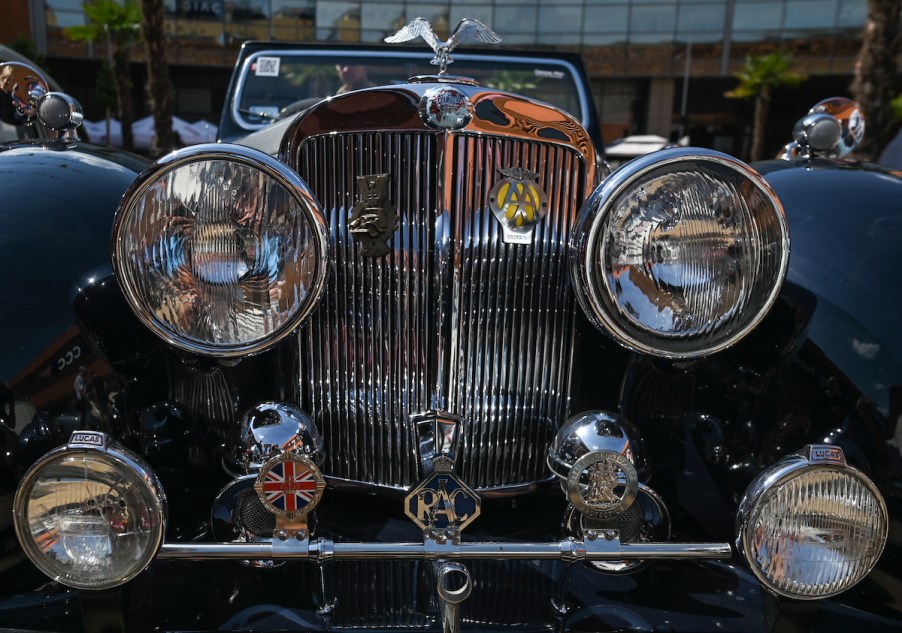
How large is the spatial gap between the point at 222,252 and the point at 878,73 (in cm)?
927

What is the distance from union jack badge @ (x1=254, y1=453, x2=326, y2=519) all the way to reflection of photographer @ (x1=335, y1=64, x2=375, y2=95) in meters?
2.34

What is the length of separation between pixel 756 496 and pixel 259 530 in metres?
1.00

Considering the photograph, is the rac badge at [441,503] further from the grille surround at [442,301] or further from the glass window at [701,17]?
the glass window at [701,17]

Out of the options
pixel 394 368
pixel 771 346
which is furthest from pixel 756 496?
pixel 394 368

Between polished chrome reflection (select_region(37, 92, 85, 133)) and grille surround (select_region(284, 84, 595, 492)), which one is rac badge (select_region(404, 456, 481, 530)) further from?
polished chrome reflection (select_region(37, 92, 85, 133))

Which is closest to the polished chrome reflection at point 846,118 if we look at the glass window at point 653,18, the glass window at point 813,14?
the glass window at point 653,18

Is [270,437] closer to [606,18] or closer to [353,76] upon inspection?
[353,76]

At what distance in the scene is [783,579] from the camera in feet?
4.33

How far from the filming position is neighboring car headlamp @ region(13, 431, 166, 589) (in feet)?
4.11

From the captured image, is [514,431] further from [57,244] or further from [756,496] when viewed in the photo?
[57,244]

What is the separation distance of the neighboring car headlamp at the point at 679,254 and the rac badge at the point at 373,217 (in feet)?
1.51

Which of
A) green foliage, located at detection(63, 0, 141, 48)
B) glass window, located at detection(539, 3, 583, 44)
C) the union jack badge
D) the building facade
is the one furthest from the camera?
glass window, located at detection(539, 3, 583, 44)

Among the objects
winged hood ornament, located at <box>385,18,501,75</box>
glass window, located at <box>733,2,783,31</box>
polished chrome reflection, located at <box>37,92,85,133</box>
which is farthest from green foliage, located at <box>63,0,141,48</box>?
winged hood ornament, located at <box>385,18,501,75</box>

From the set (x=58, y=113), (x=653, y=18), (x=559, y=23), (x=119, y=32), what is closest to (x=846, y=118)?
(x=58, y=113)
